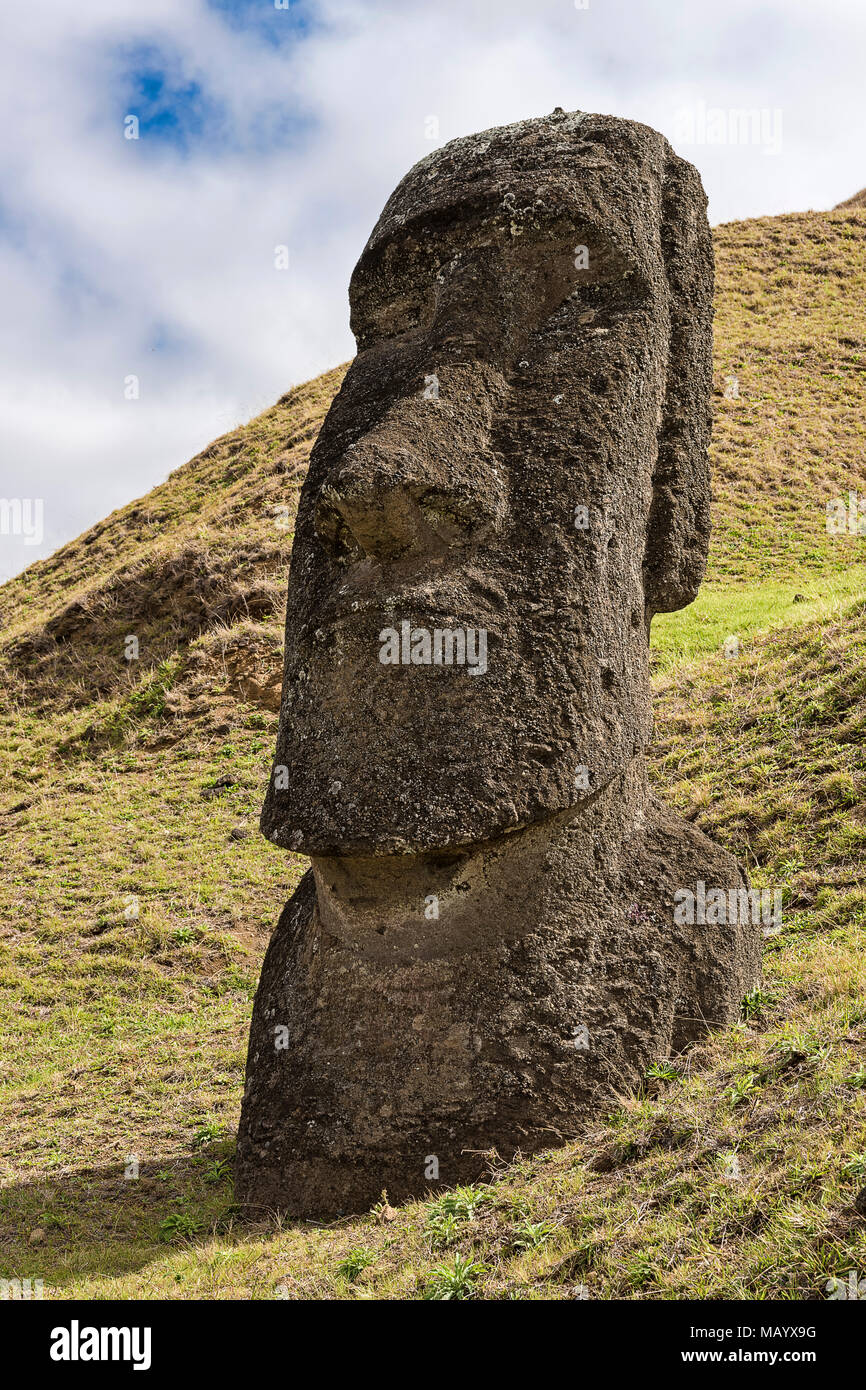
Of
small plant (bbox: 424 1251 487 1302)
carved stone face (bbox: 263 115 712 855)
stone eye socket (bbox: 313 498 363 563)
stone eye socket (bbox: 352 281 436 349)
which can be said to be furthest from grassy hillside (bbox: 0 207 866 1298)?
stone eye socket (bbox: 352 281 436 349)

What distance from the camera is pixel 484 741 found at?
4422 millimetres

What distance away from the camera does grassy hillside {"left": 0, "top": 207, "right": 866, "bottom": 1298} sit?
3607 mm

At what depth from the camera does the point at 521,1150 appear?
4.37 meters

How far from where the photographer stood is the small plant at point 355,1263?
12.3 feet

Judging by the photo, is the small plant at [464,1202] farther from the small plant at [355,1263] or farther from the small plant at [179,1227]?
the small plant at [179,1227]

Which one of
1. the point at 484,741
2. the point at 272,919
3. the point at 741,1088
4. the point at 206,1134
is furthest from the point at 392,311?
the point at 272,919

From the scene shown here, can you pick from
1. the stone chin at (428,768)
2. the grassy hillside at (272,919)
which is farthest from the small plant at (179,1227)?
the stone chin at (428,768)

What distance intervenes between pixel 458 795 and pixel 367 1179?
4.64ft

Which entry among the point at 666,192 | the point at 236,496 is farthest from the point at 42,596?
the point at 666,192

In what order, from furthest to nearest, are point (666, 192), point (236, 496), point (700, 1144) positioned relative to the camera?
point (236, 496) < point (666, 192) < point (700, 1144)

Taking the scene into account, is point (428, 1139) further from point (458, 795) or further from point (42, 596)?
point (42, 596)

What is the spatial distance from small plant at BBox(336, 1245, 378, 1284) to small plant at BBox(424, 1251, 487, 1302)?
0.94 feet

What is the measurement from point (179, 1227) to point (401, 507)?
9.17 feet

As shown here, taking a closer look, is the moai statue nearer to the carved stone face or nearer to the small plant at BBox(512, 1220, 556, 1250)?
the carved stone face
